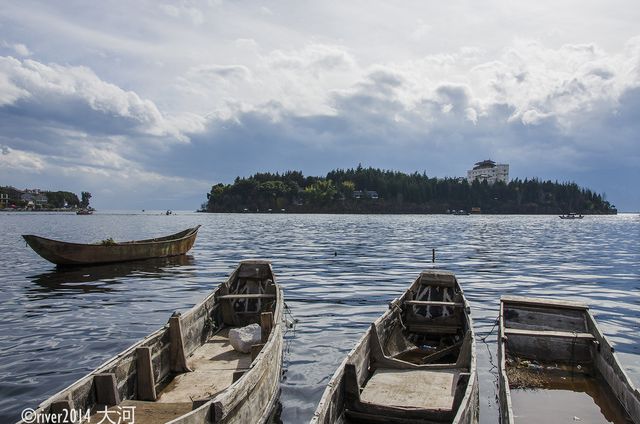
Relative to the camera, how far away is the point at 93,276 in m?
31.7

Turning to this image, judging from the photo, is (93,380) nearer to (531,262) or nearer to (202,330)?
(202,330)

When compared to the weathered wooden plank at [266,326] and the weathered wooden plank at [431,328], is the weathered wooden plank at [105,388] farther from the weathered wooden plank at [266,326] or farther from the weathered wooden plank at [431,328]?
the weathered wooden plank at [431,328]

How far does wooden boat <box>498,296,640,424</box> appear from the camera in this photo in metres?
9.91

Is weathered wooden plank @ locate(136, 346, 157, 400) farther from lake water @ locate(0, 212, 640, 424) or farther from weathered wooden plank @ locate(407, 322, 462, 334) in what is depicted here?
weathered wooden plank @ locate(407, 322, 462, 334)

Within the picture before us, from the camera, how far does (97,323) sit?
1912 centimetres

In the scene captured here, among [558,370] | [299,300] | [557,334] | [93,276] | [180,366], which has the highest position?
[557,334]

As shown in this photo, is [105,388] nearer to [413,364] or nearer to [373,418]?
[373,418]

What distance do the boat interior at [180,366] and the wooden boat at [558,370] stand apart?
5.84 m

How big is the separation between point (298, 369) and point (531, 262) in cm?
3291

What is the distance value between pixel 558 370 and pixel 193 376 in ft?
29.6

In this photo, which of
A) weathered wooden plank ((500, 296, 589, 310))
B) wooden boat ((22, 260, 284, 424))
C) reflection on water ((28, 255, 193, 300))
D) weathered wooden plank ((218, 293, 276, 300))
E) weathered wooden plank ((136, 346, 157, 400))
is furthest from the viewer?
reflection on water ((28, 255, 193, 300))

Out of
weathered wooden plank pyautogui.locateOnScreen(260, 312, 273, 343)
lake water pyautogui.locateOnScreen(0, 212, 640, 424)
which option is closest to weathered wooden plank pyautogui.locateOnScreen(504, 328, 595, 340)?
lake water pyautogui.locateOnScreen(0, 212, 640, 424)

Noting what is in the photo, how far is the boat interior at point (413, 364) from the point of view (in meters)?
8.46

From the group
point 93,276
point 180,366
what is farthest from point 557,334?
point 93,276
